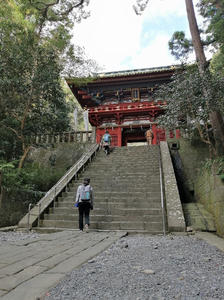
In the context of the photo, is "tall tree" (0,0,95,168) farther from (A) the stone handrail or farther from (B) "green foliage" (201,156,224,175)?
(B) "green foliage" (201,156,224,175)

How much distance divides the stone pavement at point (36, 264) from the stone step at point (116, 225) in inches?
70.3

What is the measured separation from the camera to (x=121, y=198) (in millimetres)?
7066

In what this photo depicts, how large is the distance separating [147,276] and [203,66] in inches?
336

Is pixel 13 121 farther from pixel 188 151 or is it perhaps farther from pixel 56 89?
pixel 188 151

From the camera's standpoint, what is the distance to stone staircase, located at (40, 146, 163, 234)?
5965mm

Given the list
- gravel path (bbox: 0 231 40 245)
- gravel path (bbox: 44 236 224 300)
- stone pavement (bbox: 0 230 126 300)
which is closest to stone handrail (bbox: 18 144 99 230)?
gravel path (bbox: 0 231 40 245)

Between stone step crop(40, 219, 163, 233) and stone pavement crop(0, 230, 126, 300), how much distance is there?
179 cm

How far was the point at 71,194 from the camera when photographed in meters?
→ 7.84

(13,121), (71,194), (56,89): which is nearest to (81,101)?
(56,89)

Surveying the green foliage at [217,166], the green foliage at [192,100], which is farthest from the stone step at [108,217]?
the green foliage at [192,100]

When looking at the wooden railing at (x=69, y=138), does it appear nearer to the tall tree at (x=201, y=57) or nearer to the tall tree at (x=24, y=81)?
the tall tree at (x=24, y=81)

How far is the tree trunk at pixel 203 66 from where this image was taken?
8.00 m

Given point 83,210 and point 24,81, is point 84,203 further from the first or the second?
point 24,81

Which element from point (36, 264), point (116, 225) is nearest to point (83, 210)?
point (116, 225)
